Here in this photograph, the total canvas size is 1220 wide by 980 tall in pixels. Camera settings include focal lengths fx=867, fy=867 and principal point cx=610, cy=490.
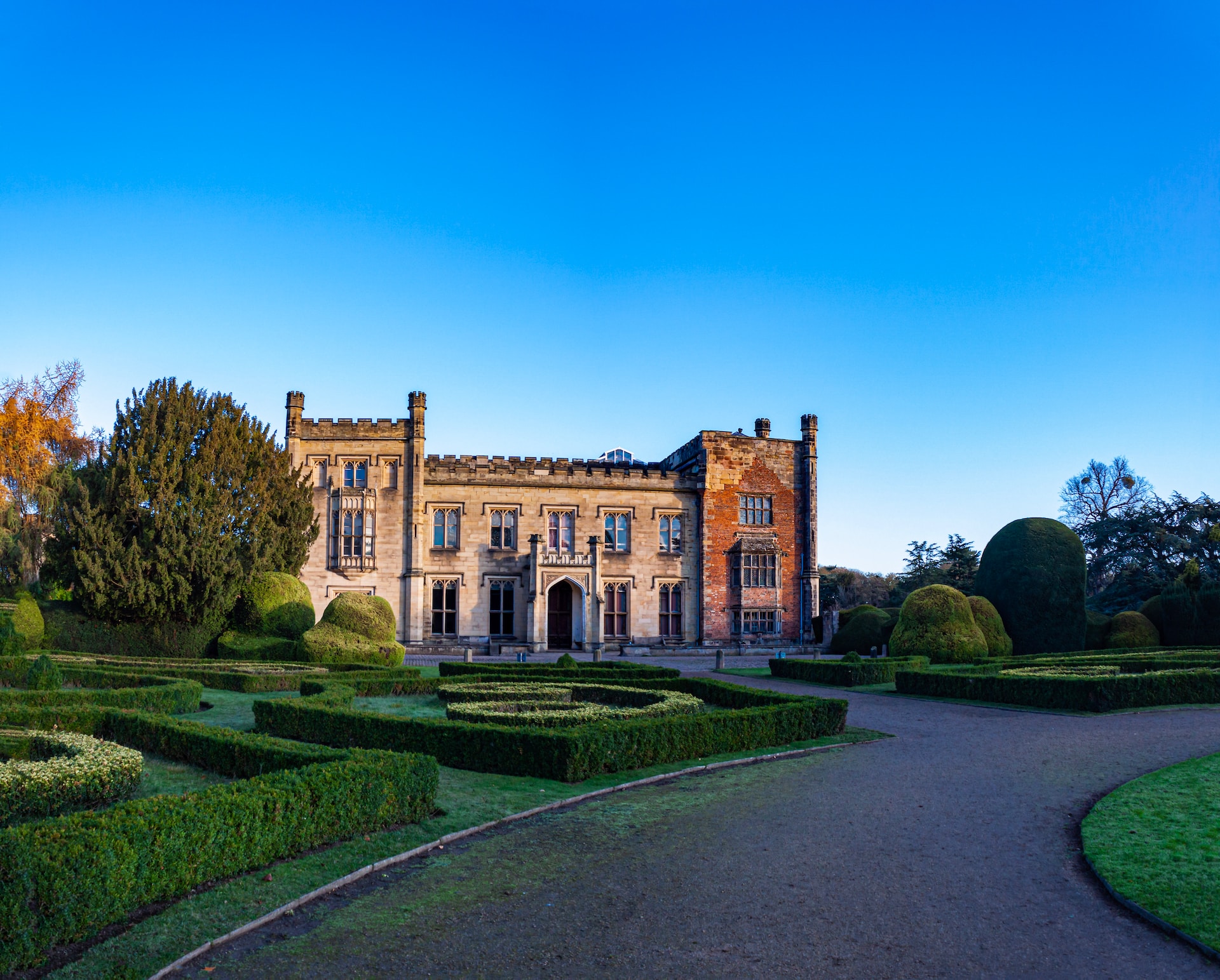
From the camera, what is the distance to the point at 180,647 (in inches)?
1162

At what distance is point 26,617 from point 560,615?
23.0 meters

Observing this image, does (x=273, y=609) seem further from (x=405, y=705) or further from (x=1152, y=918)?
(x=1152, y=918)

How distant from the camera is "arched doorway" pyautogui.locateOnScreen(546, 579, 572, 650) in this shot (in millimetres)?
42781

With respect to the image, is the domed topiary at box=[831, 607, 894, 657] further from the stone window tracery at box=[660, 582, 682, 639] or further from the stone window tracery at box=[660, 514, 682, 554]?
the stone window tracery at box=[660, 514, 682, 554]

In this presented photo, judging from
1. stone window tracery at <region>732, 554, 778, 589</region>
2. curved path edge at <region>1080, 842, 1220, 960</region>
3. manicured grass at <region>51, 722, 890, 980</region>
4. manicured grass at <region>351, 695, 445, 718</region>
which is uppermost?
stone window tracery at <region>732, 554, 778, 589</region>

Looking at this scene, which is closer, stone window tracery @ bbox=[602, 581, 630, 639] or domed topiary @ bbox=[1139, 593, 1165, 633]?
domed topiary @ bbox=[1139, 593, 1165, 633]

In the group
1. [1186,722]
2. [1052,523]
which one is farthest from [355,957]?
[1052,523]

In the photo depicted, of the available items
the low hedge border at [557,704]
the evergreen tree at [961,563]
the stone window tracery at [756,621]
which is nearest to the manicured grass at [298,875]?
the low hedge border at [557,704]

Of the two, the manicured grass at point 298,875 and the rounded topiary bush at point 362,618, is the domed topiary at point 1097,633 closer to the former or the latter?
the rounded topiary bush at point 362,618

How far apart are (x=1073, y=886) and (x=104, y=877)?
7.81m

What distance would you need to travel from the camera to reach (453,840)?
8750mm

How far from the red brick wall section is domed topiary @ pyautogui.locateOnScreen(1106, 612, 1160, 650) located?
46.6 ft

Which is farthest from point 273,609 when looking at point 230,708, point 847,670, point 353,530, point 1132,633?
point 1132,633

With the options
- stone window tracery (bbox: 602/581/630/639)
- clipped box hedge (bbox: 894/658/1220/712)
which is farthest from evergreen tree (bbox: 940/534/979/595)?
clipped box hedge (bbox: 894/658/1220/712)
